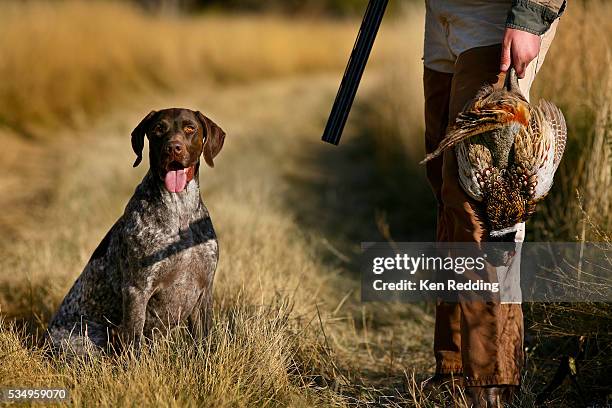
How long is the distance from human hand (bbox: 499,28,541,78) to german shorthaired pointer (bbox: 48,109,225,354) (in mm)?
1469

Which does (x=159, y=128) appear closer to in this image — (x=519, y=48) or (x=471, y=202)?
(x=471, y=202)

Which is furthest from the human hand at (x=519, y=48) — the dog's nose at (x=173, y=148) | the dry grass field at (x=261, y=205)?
the dog's nose at (x=173, y=148)

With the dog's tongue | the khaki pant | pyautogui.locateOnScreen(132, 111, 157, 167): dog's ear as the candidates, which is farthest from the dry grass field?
pyautogui.locateOnScreen(132, 111, 157, 167): dog's ear

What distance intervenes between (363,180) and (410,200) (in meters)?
1.48

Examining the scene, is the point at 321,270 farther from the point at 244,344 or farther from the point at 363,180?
the point at 363,180

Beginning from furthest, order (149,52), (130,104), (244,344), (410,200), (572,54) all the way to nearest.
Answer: (149,52) < (130,104) < (410,200) < (572,54) < (244,344)

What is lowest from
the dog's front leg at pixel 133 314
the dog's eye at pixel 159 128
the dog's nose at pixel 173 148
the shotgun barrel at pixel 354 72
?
the dog's front leg at pixel 133 314

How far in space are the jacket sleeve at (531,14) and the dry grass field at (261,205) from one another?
1.25m

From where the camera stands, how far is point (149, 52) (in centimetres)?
1560

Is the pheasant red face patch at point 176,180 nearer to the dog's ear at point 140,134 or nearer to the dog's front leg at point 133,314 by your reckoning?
the dog's ear at point 140,134

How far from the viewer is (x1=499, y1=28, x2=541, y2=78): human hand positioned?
312 centimetres

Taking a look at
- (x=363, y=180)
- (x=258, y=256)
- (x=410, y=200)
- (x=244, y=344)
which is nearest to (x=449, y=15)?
(x=244, y=344)

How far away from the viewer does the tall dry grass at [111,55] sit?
37.7ft

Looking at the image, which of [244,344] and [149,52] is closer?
[244,344]
